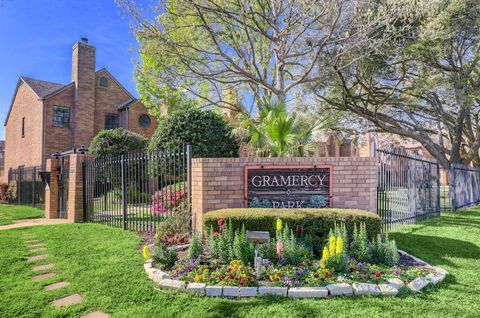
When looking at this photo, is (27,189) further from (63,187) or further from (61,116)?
(61,116)

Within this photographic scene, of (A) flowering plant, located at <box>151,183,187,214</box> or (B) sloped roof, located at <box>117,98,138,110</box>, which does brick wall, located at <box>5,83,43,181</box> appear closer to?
(B) sloped roof, located at <box>117,98,138,110</box>

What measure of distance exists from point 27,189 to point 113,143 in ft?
18.9

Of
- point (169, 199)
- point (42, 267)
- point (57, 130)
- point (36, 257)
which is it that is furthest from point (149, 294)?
point (57, 130)

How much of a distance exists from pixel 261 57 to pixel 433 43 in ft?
24.3

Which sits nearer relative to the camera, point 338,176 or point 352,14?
point 338,176

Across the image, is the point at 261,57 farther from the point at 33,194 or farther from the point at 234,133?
the point at 33,194

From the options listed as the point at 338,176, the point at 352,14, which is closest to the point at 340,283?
the point at 338,176

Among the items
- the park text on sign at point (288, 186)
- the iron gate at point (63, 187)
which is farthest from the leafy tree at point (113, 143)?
the park text on sign at point (288, 186)

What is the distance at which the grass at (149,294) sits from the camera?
11.3 feet

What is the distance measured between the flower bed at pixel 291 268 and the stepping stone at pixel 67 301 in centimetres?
92

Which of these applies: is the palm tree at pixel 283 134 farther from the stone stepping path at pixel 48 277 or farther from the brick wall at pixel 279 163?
the stone stepping path at pixel 48 277

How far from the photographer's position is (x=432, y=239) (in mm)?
7164

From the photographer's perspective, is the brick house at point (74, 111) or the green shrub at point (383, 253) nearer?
the green shrub at point (383, 253)

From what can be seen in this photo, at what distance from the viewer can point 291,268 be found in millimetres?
4430
